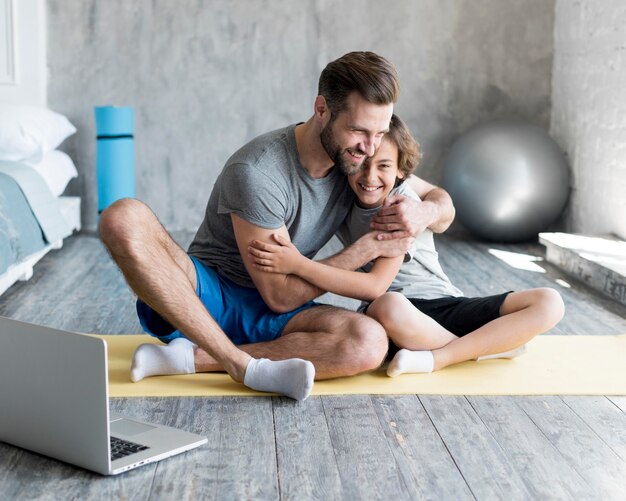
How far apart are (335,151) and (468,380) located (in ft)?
2.37

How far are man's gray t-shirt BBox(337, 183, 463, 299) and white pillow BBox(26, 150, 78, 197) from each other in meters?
2.36

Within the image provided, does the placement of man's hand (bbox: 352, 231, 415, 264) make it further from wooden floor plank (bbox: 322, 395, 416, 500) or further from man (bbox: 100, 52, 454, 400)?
wooden floor plank (bbox: 322, 395, 416, 500)

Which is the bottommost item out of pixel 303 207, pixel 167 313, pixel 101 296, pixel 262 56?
pixel 101 296

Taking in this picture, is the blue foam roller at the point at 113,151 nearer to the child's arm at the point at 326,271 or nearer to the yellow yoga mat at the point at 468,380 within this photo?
the yellow yoga mat at the point at 468,380

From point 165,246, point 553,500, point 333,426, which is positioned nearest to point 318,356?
point 333,426

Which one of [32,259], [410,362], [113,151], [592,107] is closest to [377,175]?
[410,362]

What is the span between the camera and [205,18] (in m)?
5.34

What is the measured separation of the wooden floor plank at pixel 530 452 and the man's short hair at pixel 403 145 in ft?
2.14

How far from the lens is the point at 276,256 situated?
95.7 inches

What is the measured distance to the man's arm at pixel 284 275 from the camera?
96.0 inches

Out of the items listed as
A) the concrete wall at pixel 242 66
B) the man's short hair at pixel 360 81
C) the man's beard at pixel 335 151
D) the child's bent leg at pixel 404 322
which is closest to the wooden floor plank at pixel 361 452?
the child's bent leg at pixel 404 322

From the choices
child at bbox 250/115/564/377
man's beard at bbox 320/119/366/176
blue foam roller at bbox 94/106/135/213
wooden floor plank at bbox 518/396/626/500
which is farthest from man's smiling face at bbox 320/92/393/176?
blue foam roller at bbox 94/106/135/213

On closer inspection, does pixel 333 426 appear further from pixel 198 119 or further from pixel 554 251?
pixel 198 119

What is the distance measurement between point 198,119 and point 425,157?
1.37m
